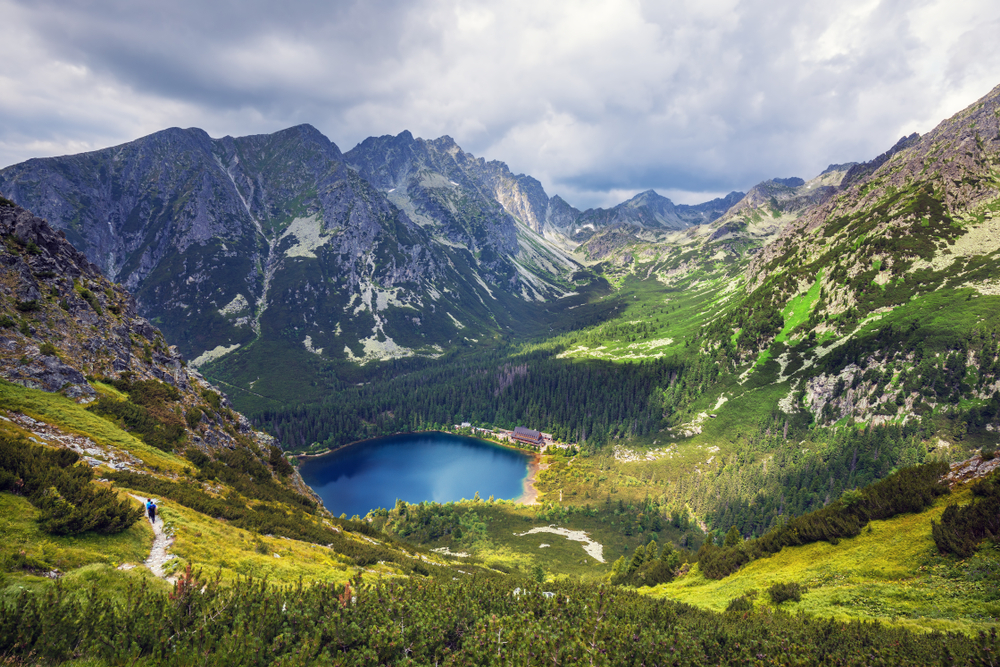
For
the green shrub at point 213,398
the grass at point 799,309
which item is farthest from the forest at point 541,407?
the green shrub at point 213,398

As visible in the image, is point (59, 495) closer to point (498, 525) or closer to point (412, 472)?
point (498, 525)

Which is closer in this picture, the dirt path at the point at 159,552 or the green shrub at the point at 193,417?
the dirt path at the point at 159,552

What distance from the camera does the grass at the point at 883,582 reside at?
16.9 metres

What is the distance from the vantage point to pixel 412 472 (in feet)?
459

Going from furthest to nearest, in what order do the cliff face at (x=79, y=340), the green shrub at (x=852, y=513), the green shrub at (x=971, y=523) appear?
the cliff face at (x=79, y=340), the green shrub at (x=852, y=513), the green shrub at (x=971, y=523)

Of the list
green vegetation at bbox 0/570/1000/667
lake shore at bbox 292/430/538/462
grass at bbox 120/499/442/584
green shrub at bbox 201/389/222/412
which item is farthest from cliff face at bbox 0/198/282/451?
lake shore at bbox 292/430/538/462

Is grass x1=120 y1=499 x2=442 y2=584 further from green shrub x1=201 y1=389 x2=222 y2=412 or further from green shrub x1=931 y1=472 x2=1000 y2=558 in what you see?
green shrub x1=931 y1=472 x2=1000 y2=558

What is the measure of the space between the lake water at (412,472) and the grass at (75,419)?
8940 cm

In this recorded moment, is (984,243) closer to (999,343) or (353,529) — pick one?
(999,343)

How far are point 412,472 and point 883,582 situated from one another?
135125 millimetres

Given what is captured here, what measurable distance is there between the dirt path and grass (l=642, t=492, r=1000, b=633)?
101 ft

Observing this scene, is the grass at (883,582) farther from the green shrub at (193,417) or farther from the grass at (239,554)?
the green shrub at (193,417)

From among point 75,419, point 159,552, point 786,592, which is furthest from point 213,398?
point 786,592

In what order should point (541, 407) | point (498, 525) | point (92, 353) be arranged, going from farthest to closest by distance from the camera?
point (541, 407)
point (498, 525)
point (92, 353)
